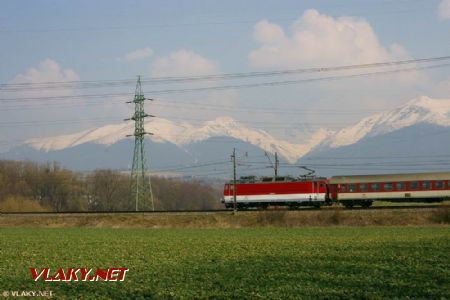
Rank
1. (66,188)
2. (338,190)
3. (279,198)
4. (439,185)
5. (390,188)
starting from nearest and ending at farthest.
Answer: (439,185)
(390,188)
(338,190)
(279,198)
(66,188)

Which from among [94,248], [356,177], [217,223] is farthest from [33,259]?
[356,177]

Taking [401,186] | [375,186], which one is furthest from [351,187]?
[401,186]

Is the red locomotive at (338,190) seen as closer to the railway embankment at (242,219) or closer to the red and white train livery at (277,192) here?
the red and white train livery at (277,192)

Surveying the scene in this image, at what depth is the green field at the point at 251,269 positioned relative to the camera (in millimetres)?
16734

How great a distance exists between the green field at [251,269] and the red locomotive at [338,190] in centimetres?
3473

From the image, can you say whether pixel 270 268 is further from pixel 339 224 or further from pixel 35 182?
pixel 35 182

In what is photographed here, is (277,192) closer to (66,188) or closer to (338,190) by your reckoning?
(338,190)

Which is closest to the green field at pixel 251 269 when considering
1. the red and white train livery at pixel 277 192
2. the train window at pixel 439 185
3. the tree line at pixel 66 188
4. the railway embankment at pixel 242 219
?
the railway embankment at pixel 242 219

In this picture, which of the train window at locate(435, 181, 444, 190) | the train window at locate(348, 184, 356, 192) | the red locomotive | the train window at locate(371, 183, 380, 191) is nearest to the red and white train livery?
the red locomotive

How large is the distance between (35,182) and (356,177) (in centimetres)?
7744

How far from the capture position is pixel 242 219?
59.1 meters

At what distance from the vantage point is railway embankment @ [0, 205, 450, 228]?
54.2 metres

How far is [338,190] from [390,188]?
5862 mm

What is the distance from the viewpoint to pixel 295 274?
65.4ft
